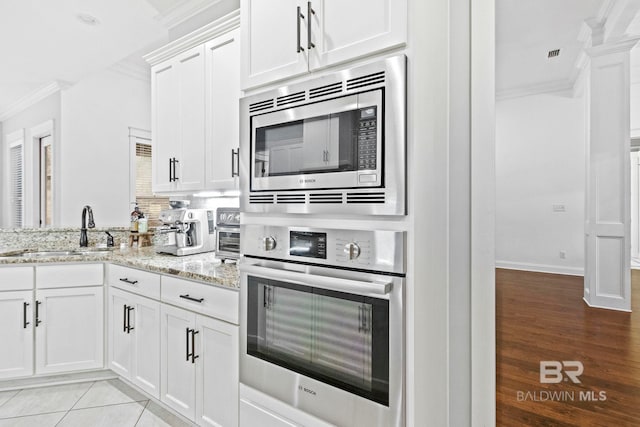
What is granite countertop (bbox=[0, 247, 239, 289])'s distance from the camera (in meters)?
1.80

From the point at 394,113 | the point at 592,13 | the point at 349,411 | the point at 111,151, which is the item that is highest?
the point at 592,13

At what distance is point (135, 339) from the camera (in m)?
2.32

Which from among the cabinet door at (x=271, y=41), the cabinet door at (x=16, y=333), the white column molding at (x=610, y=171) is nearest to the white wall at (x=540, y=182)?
the white column molding at (x=610, y=171)

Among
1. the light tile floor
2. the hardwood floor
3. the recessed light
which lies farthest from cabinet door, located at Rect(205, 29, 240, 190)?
the hardwood floor

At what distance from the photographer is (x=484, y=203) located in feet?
4.43

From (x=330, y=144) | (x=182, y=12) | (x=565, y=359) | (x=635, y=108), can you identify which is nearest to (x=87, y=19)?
(x=182, y=12)

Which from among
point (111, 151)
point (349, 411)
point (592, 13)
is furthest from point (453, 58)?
point (111, 151)

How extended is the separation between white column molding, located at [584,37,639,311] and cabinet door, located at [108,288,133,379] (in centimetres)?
481

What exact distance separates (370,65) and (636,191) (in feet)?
28.2

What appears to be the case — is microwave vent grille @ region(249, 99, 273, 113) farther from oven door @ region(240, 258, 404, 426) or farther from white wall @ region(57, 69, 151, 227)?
white wall @ region(57, 69, 151, 227)

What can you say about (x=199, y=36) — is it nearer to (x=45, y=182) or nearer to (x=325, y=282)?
(x=325, y=282)

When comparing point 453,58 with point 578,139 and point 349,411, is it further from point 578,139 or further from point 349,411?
point 578,139

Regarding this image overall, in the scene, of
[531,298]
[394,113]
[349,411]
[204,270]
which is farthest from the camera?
[531,298]

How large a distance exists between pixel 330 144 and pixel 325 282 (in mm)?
507
